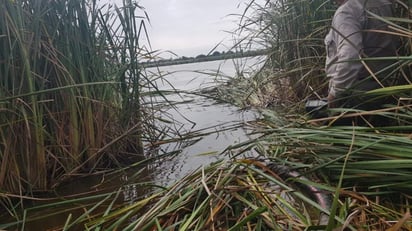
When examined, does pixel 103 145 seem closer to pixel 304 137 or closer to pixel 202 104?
pixel 304 137

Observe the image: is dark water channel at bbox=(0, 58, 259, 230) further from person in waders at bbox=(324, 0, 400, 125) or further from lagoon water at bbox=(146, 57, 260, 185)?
person in waders at bbox=(324, 0, 400, 125)

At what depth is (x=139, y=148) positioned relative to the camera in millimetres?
2590

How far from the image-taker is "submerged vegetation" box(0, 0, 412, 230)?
3.87 ft

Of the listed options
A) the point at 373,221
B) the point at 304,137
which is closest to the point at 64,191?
the point at 304,137

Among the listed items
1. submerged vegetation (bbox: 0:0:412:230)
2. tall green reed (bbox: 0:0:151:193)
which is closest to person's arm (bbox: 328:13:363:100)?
submerged vegetation (bbox: 0:0:412:230)

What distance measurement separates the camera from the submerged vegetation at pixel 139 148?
1180 mm

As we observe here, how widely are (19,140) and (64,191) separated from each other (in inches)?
14.4

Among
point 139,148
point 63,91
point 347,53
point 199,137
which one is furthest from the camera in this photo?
point 199,137

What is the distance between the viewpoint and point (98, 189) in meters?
1.91

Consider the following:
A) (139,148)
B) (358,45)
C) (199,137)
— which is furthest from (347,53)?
(139,148)

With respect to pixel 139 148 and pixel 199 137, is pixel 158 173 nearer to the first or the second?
pixel 139 148

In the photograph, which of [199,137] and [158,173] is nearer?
[158,173]

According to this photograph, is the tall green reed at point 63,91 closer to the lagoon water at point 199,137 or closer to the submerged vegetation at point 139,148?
the submerged vegetation at point 139,148

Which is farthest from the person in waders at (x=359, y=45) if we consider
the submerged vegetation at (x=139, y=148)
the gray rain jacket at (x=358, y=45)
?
the submerged vegetation at (x=139, y=148)
